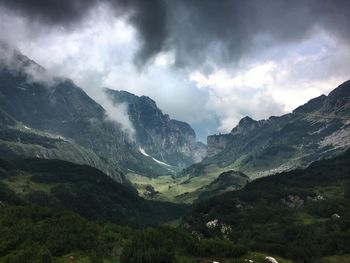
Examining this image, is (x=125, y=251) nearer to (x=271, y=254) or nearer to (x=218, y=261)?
(x=218, y=261)

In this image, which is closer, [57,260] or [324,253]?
[57,260]

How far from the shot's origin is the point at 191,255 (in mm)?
152500


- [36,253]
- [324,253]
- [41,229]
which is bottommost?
[324,253]

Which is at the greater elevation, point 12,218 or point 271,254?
point 12,218

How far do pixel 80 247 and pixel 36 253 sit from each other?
2166cm

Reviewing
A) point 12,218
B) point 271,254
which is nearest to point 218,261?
point 271,254

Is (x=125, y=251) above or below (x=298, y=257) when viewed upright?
above

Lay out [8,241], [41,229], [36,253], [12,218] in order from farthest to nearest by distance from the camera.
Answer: [12,218]
[41,229]
[8,241]
[36,253]

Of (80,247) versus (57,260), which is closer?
(57,260)

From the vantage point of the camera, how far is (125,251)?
152 meters

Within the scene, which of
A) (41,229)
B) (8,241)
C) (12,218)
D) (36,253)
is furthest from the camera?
(12,218)

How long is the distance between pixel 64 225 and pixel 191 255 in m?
60.4

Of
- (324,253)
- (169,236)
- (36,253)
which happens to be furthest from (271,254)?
(36,253)

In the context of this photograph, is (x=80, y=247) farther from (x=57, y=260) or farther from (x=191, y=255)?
(x=191, y=255)
